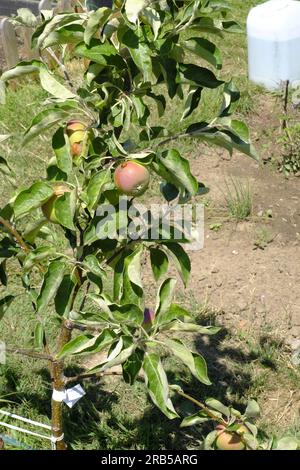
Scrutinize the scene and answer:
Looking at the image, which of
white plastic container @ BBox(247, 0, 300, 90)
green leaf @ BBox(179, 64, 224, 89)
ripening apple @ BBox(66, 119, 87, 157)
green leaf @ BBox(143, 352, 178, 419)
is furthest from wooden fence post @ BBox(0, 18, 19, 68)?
green leaf @ BBox(143, 352, 178, 419)

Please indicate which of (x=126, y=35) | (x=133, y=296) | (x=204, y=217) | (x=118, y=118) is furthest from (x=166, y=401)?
(x=204, y=217)

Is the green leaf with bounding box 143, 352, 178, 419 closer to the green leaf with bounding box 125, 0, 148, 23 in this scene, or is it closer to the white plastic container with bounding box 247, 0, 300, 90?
the green leaf with bounding box 125, 0, 148, 23

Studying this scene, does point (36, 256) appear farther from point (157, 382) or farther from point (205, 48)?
point (205, 48)

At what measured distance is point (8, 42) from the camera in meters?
5.14

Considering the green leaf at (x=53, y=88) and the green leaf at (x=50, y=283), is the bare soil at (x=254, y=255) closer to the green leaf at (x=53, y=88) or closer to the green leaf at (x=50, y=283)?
the green leaf at (x=50, y=283)

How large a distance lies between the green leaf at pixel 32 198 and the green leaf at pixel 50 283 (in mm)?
153

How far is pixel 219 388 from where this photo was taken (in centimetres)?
271

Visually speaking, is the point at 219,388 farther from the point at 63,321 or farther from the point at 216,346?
the point at 63,321

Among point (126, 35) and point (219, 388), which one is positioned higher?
point (126, 35)

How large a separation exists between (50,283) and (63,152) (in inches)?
12.3

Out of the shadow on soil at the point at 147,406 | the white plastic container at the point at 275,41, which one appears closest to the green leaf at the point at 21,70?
the shadow on soil at the point at 147,406

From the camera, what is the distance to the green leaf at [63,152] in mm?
1646

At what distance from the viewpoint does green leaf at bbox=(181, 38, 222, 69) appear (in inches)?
63.5

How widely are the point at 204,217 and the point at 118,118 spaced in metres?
2.09
